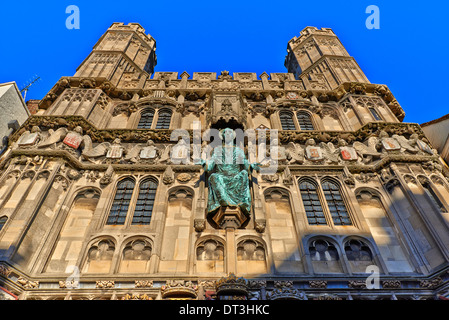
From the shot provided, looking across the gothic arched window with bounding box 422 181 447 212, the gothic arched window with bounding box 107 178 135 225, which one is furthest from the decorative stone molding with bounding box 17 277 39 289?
the gothic arched window with bounding box 422 181 447 212

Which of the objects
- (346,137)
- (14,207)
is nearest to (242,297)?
(14,207)

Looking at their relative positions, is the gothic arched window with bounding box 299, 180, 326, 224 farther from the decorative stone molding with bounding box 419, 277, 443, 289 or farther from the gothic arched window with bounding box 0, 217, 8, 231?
the gothic arched window with bounding box 0, 217, 8, 231

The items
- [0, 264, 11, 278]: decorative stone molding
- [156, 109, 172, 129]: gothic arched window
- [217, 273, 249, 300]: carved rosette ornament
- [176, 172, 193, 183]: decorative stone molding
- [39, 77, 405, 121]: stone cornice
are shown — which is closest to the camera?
[217, 273, 249, 300]: carved rosette ornament

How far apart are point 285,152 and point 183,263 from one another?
22.5ft

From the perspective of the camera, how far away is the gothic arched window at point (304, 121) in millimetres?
18078

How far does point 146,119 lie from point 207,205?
832 centimetres

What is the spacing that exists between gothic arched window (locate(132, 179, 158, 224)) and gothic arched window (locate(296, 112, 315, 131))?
28.6 ft

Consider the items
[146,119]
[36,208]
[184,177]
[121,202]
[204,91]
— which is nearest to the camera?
[36,208]

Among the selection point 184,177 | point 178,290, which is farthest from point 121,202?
point 178,290

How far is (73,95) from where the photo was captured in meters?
17.8

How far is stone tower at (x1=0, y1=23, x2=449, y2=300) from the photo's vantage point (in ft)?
31.7

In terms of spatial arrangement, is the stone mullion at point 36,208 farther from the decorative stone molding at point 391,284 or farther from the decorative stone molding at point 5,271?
the decorative stone molding at point 391,284

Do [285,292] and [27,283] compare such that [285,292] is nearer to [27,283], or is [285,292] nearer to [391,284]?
[391,284]

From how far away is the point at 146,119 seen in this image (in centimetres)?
1838
